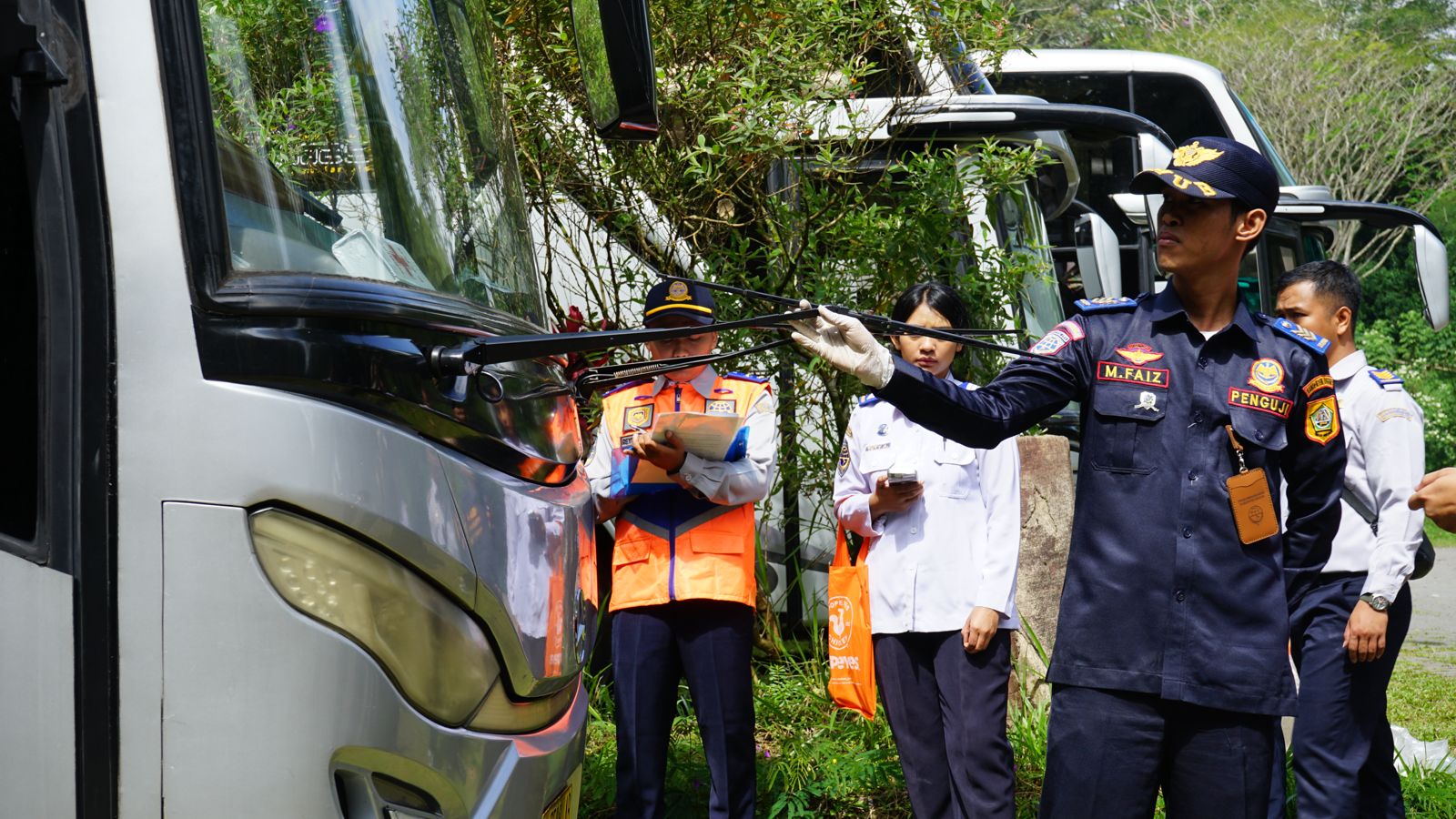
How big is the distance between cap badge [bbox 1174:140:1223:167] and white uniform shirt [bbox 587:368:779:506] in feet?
5.65

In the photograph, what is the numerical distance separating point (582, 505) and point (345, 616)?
87 centimetres

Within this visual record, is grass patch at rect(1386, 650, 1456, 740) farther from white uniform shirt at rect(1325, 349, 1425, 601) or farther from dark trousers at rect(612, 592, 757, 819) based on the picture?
dark trousers at rect(612, 592, 757, 819)

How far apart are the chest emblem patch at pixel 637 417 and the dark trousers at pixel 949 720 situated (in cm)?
101

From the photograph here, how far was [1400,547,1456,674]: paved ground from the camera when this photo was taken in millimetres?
8820

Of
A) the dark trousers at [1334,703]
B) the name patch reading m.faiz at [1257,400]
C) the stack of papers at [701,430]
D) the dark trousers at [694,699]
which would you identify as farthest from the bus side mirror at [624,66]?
the dark trousers at [1334,703]

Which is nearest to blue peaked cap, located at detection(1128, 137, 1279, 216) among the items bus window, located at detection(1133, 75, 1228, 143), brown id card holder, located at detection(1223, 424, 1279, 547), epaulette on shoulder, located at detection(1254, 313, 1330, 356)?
epaulette on shoulder, located at detection(1254, 313, 1330, 356)

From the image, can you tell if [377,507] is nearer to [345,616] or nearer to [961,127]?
[345,616]

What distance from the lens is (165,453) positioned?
6.32 ft

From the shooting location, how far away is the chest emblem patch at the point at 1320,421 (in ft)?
9.68

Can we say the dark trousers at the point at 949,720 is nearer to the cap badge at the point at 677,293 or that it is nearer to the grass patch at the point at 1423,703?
the cap badge at the point at 677,293

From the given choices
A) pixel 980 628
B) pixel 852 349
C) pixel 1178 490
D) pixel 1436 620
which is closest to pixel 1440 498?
pixel 1178 490

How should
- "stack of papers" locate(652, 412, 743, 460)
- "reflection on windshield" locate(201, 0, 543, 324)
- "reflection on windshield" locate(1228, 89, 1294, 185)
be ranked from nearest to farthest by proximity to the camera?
"reflection on windshield" locate(201, 0, 543, 324), "stack of papers" locate(652, 412, 743, 460), "reflection on windshield" locate(1228, 89, 1294, 185)

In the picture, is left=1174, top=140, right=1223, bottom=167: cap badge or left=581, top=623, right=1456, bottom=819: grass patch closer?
left=1174, top=140, right=1223, bottom=167: cap badge

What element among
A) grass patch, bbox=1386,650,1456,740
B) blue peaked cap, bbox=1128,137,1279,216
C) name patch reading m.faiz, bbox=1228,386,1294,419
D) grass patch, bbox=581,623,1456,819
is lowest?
grass patch, bbox=1386,650,1456,740
